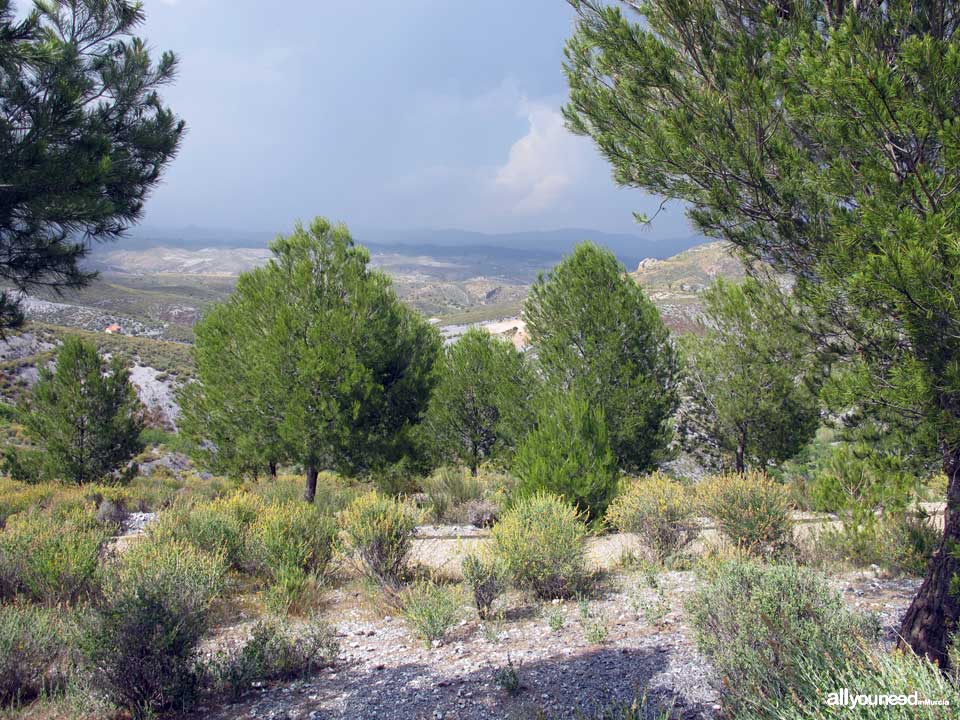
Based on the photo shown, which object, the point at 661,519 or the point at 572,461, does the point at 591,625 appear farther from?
the point at 572,461

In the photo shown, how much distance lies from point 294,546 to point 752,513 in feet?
18.5

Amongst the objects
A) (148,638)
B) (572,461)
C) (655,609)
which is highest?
(148,638)

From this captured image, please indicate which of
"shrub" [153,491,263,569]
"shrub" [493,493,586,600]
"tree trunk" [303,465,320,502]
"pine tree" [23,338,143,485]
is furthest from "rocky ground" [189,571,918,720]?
"pine tree" [23,338,143,485]

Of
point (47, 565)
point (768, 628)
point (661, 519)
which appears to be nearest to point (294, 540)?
point (47, 565)

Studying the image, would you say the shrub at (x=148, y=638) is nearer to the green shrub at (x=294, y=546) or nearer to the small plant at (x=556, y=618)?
the green shrub at (x=294, y=546)

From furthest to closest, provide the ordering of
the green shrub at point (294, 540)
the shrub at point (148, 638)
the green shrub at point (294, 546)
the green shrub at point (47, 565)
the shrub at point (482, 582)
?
the green shrub at point (294, 540), the green shrub at point (294, 546), the green shrub at point (47, 565), the shrub at point (482, 582), the shrub at point (148, 638)

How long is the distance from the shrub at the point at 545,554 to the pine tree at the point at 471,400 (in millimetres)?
10445

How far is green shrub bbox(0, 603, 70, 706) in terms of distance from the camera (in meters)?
3.89

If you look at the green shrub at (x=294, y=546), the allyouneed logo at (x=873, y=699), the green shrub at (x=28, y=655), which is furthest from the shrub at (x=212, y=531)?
the allyouneed logo at (x=873, y=699)

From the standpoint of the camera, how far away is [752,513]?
Answer: 6395 millimetres

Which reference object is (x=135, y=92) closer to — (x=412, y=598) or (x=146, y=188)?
(x=146, y=188)

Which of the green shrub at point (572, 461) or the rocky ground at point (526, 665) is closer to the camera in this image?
the rocky ground at point (526, 665)

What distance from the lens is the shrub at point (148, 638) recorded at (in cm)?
371

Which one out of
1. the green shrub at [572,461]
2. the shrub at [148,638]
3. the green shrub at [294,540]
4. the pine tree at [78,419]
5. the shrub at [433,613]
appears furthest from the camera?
the pine tree at [78,419]
